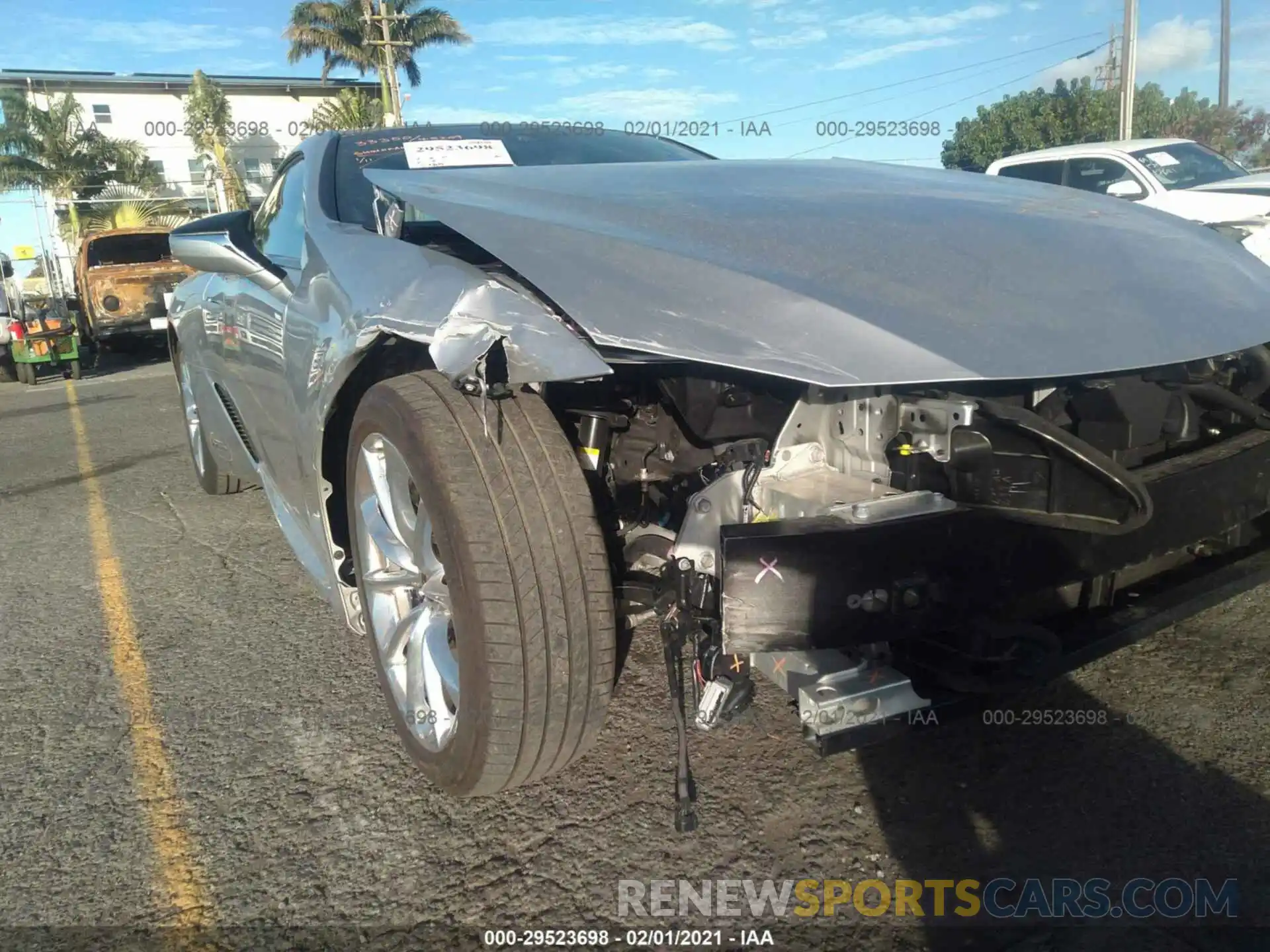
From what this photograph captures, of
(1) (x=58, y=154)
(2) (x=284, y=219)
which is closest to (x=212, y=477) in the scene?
(2) (x=284, y=219)

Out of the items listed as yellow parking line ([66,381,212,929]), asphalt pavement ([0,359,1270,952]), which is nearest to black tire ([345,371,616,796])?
asphalt pavement ([0,359,1270,952])

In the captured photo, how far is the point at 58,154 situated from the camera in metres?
35.9

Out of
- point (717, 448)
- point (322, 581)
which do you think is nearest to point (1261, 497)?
point (717, 448)

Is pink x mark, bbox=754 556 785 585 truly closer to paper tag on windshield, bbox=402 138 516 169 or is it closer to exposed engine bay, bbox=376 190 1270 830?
exposed engine bay, bbox=376 190 1270 830

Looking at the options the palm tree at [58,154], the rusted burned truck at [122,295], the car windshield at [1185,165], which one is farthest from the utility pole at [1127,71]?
the palm tree at [58,154]

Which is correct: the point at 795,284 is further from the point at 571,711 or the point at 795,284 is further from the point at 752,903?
the point at 752,903

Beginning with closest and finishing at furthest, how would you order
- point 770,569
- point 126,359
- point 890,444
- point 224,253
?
point 770,569, point 890,444, point 224,253, point 126,359

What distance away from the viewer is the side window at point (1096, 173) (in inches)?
400

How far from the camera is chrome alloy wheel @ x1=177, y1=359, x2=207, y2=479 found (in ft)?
16.7

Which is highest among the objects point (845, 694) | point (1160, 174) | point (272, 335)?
point (1160, 174)

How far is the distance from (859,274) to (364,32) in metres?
39.9

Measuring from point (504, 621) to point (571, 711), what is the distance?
275 mm

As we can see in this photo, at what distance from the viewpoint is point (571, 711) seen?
209 cm

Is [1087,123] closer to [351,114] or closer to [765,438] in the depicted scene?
[351,114]
